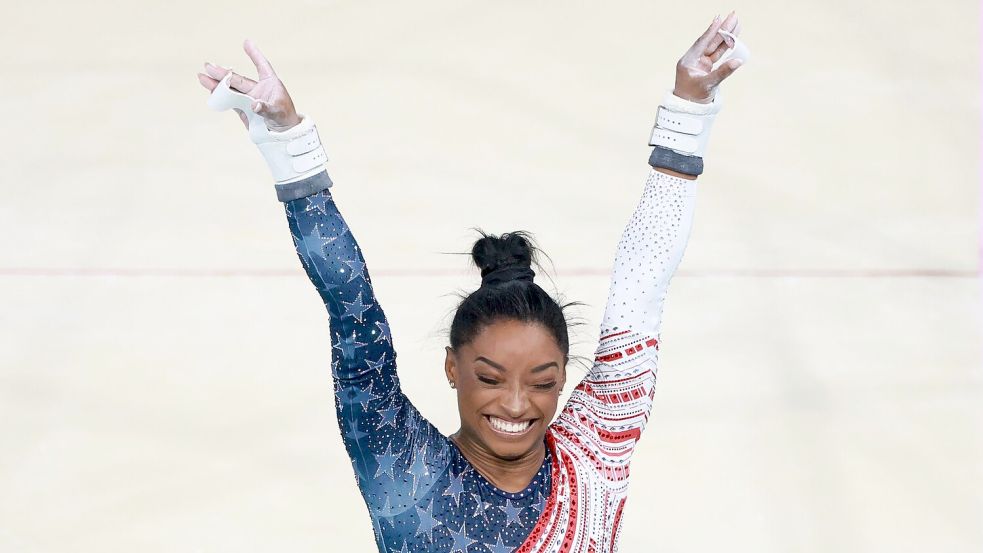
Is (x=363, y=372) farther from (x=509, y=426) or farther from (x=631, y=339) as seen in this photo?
(x=631, y=339)

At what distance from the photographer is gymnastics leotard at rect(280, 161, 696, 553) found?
230 centimetres

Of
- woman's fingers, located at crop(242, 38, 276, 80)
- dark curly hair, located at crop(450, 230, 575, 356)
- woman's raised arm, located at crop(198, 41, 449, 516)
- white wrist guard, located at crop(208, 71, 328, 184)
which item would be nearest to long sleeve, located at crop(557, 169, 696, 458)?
dark curly hair, located at crop(450, 230, 575, 356)

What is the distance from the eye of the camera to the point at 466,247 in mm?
5074

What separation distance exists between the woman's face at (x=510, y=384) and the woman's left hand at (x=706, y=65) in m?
0.49

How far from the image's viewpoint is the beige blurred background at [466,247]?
13.1 ft

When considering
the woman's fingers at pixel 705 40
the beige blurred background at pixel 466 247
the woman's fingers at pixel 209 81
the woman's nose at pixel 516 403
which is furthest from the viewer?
the beige blurred background at pixel 466 247

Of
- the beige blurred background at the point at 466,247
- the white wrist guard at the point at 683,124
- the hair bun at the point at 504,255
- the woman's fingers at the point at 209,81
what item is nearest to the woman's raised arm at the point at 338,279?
the woman's fingers at the point at 209,81

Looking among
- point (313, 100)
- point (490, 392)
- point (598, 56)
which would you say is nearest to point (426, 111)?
point (313, 100)

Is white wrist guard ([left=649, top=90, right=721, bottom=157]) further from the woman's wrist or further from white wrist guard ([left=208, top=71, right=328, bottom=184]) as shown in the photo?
white wrist guard ([left=208, top=71, right=328, bottom=184])

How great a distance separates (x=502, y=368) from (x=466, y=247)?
270cm

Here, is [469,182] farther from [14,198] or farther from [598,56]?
[14,198]

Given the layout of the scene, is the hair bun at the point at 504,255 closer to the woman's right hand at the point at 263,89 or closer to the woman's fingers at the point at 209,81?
the woman's right hand at the point at 263,89

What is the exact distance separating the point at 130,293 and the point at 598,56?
2.34 meters

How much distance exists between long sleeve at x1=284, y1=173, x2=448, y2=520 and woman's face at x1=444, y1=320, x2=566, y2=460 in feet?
0.33
